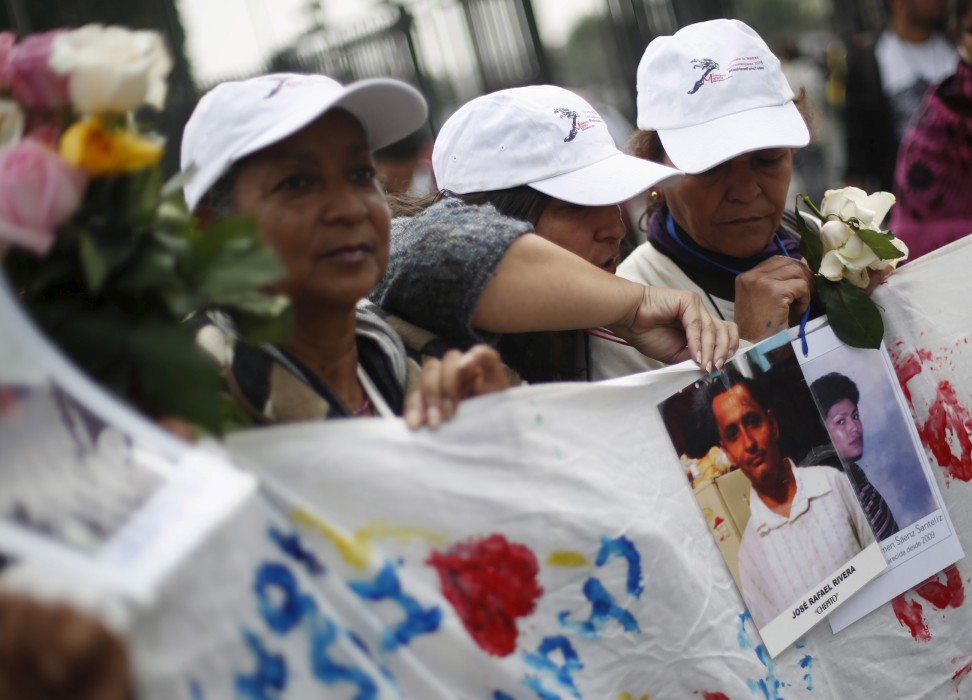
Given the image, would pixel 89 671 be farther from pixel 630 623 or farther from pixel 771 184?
pixel 771 184

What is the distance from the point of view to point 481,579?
163 centimetres

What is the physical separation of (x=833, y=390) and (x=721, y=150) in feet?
1.98

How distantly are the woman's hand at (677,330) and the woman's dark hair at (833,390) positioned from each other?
0.22 metres

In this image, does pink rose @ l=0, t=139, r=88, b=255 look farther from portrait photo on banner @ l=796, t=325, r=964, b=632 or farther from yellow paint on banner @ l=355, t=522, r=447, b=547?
portrait photo on banner @ l=796, t=325, r=964, b=632

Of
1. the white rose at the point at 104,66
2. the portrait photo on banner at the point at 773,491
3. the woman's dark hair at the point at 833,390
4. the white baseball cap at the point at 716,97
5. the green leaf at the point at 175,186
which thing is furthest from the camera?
the white baseball cap at the point at 716,97

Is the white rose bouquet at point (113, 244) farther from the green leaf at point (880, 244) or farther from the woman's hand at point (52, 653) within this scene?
the green leaf at point (880, 244)

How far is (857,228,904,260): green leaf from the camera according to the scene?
2.19 meters

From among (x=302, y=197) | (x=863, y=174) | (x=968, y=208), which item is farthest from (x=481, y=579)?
(x=863, y=174)

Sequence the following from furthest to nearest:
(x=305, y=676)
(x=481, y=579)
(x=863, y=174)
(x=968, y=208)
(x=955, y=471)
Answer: (x=863, y=174)
(x=968, y=208)
(x=955, y=471)
(x=481, y=579)
(x=305, y=676)

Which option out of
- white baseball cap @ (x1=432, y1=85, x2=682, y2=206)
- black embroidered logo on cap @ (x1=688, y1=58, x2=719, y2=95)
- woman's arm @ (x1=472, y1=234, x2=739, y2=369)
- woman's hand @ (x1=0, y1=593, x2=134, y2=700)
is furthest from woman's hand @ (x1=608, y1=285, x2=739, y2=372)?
woman's hand @ (x1=0, y1=593, x2=134, y2=700)

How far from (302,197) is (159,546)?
29.9 inches

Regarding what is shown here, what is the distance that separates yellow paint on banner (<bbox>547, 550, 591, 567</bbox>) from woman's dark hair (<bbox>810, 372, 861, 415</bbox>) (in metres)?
0.68

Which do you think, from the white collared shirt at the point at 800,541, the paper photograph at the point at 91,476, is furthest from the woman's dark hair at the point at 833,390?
the paper photograph at the point at 91,476

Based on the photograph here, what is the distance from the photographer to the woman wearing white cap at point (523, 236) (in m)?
1.95
